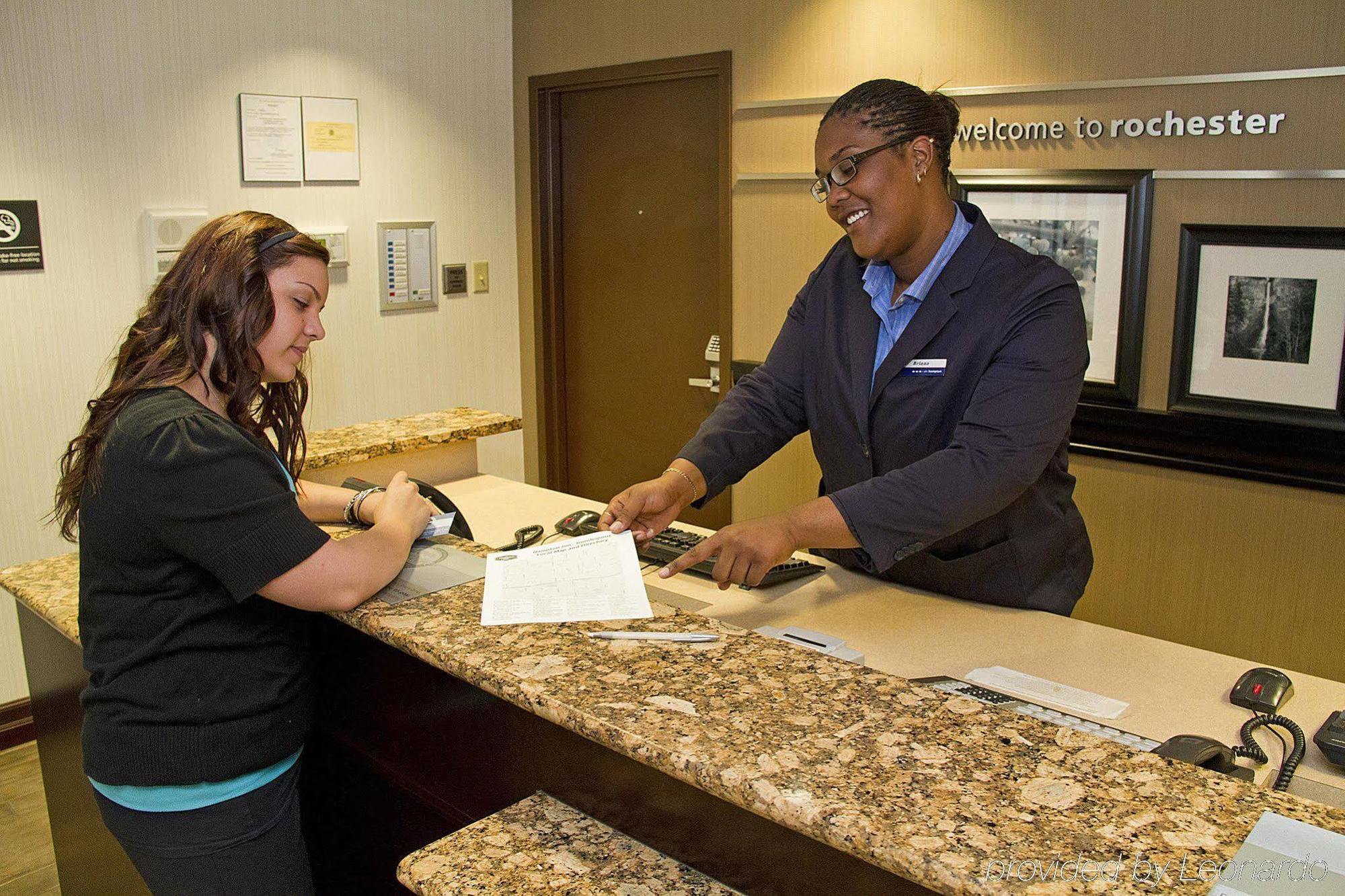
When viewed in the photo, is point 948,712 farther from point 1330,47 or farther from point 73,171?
point 73,171

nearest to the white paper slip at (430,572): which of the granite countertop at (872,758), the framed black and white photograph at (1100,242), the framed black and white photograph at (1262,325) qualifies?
the granite countertop at (872,758)

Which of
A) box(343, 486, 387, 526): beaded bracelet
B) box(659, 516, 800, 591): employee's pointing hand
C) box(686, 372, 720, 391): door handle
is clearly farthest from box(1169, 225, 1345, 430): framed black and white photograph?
box(343, 486, 387, 526): beaded bracelet

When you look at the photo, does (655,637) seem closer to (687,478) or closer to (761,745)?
(761,745)

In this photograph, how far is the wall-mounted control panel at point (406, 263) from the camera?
451 cm

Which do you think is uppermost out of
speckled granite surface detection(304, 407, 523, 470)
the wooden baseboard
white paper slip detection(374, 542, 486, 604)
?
speckled granite surface detection(304, 407, 523, 470)

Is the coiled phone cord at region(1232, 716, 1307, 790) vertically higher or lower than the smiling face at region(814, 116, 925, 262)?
lower

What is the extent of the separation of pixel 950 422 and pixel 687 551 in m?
0.56

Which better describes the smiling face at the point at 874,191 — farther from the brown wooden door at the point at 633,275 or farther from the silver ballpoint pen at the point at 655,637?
the brown wooden door at the point at 633,275

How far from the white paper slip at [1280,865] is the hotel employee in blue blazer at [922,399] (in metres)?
0.92

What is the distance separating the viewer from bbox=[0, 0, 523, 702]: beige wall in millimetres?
3586

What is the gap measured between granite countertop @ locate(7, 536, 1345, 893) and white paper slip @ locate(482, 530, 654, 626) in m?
0.04

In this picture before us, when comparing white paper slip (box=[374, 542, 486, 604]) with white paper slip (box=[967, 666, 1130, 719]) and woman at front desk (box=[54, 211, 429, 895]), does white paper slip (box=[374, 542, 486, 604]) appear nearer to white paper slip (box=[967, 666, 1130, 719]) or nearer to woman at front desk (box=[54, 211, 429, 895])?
woman at front desk (box=[54, 211, 429, 895])
